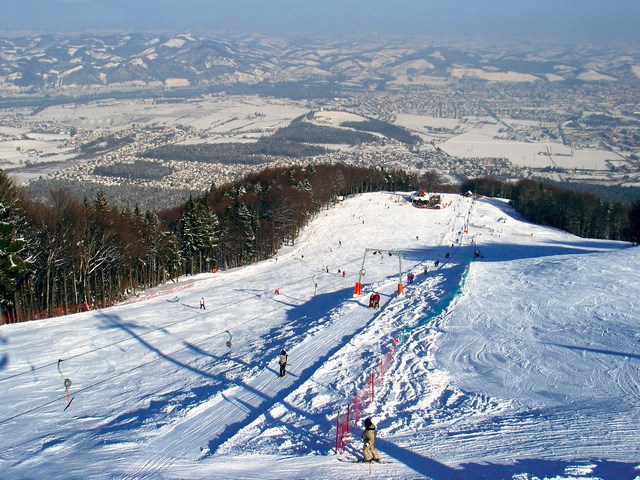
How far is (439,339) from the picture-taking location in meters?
19.9

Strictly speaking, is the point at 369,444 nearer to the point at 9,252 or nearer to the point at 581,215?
the point at 9,252

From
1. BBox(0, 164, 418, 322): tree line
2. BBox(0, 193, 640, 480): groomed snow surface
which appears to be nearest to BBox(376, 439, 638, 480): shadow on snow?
BBox(0, 193, 640, 480): groomed snow surface

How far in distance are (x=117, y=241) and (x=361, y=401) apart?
25.9 m

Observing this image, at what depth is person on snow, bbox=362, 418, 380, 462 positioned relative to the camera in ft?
A: 35.9

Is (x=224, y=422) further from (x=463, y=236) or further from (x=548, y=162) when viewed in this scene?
(x=548, y=162)

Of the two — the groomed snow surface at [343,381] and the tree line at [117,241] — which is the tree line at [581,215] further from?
the groomed snow surface at [343,381]

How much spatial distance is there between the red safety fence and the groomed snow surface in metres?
0.22

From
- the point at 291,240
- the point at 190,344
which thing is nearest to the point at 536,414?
the point at 190,344

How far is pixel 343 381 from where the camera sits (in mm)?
16062

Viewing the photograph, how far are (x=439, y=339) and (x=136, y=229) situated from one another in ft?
89.1

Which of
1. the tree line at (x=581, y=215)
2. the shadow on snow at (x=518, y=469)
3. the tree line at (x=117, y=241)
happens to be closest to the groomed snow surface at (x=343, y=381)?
the shadow on snow at (x=518, y=469)

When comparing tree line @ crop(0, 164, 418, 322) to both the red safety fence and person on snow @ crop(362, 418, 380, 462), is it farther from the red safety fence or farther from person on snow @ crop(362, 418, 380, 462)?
person on snow @ crop(362, 418, 380, 462)

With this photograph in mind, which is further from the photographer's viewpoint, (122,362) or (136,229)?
(136,229)

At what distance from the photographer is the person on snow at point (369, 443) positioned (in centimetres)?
1095
